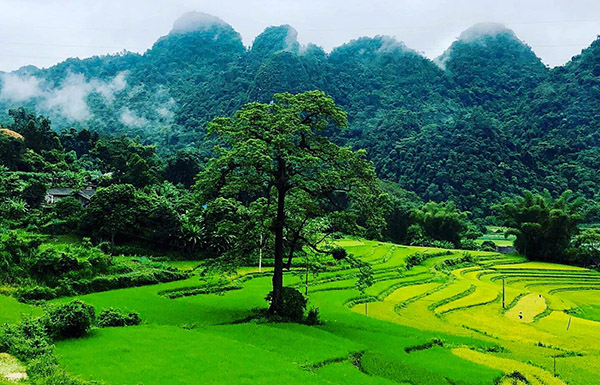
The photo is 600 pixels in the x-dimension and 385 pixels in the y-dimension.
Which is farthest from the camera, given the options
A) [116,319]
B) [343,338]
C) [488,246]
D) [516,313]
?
[488,246]

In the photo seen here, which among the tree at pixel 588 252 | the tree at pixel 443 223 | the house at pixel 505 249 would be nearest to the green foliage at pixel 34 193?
the tree at pixel 443 223

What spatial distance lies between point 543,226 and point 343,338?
45.1 metres

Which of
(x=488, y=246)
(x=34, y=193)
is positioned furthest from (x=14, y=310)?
(x=488, y=246)

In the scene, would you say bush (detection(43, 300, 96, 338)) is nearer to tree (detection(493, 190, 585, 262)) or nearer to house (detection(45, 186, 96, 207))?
house (detection(45, 186, 96, 207))

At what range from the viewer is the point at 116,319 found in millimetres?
16391

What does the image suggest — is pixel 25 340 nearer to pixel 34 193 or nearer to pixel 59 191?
pixel 34 193

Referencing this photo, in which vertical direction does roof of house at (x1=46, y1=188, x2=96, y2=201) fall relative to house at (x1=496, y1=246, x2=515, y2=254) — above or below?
above

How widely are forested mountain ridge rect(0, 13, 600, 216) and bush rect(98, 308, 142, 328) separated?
65.4 m

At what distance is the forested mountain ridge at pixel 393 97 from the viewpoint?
90062 millimetres

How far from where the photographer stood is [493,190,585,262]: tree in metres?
52.6

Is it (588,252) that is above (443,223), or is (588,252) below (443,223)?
below

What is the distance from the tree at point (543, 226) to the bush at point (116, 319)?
157 feet

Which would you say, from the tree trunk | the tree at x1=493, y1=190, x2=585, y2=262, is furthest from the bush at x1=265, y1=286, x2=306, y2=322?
the tree at x1=493, y1=190, x2=585, y2=262

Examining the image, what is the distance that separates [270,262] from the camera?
1484 inches
